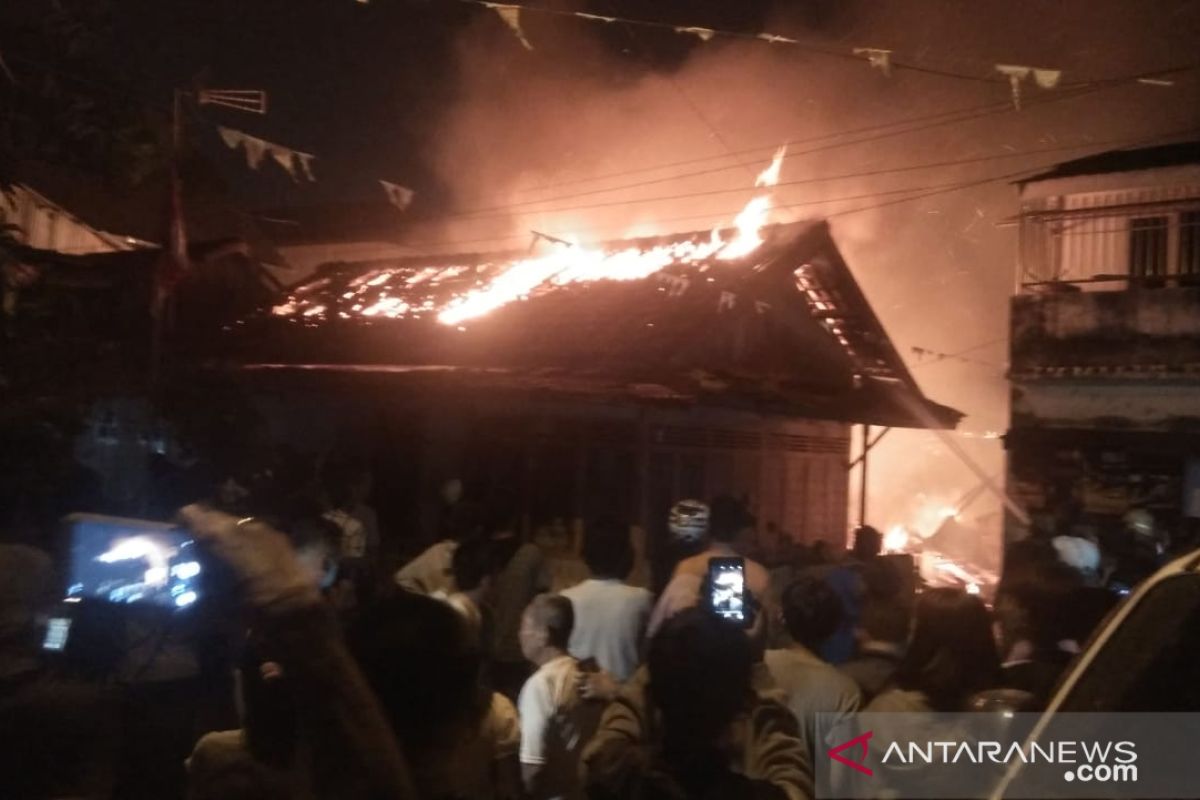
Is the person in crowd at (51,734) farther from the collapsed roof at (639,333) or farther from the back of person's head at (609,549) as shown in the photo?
the collapsed roof at (639,333)

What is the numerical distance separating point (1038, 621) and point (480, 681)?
2.32m

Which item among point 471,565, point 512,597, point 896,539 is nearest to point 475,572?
point 471,565

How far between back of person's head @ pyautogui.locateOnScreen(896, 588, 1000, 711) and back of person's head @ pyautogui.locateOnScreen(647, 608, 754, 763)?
3.91 feet

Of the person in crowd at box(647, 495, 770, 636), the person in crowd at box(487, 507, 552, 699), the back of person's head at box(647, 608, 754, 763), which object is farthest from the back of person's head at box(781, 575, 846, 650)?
the person in crowd at box(487, 507, 552, 699)

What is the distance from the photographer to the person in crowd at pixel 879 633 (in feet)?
15.1

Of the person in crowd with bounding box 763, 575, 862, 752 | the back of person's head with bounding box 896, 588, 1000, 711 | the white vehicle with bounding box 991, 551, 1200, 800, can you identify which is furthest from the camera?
the person in crowd with bounding box 763, 575, 862, 752

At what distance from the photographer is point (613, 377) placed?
11195mm

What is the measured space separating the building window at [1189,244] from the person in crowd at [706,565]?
13444 mm

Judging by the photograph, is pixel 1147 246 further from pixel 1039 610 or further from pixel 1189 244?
pixel 1039 610

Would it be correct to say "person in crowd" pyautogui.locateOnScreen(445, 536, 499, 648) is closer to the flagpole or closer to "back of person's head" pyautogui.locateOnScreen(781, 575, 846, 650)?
"back of person's head" pyautogui.locateOnScreen(781, 575, 846, 650)

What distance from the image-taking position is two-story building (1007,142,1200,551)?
17.0m

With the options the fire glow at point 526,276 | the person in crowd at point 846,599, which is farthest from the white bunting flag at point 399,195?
the person in crowd at point 846,599

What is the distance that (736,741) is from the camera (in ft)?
9.40

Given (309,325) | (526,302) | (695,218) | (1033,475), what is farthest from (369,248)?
(1033,475)
